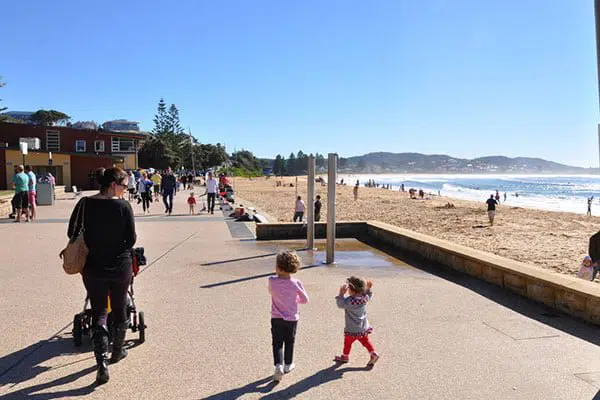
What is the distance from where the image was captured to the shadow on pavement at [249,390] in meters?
3.49

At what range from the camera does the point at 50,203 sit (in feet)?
67.4

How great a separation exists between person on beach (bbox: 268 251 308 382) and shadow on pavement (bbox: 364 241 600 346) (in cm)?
267

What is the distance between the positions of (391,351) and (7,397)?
278cm

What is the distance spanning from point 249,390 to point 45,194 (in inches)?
765

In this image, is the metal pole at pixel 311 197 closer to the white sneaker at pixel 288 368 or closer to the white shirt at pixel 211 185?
the white sneaker at pixel 288 368

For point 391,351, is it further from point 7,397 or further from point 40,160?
point 40,160

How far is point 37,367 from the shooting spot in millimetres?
3955

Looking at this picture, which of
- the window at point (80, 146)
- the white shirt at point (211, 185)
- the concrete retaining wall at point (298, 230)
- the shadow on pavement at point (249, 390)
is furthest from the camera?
the window at point (80, 146)

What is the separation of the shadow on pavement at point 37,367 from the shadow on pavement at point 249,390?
2.89ft

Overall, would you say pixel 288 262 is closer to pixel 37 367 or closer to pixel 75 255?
pixel 75 255

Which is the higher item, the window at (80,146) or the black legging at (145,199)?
the window at (80,146)

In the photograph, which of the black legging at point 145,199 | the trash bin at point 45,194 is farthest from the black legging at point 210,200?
the trash bin at point 45,194

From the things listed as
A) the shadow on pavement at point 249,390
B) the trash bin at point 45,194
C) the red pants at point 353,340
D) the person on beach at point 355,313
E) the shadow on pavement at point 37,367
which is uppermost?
the trash bin at point 45,194

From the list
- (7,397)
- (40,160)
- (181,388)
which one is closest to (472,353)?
(181,388)
